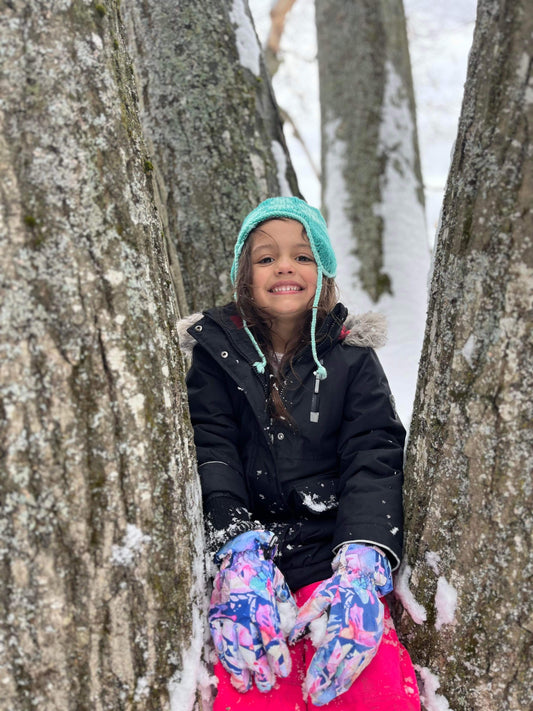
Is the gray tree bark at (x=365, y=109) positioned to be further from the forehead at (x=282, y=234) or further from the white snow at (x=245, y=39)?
the forehead at (x=282, y=234)

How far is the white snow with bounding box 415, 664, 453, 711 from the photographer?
133cm

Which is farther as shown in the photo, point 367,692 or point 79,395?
point 367,692

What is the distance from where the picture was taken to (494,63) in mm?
1154

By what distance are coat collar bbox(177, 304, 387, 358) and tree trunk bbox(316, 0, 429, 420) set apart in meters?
2.35

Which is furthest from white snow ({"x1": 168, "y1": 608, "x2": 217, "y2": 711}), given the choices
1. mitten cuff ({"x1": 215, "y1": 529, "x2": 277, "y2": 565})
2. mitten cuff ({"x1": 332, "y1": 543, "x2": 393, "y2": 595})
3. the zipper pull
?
the zipper pull

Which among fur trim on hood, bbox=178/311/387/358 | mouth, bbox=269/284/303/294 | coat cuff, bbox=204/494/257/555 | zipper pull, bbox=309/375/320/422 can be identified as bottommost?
coat cuff, bbox=204/494/257/555

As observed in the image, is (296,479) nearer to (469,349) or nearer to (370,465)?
(370,465)

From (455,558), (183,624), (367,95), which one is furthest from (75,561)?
(367,95)

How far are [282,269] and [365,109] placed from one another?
3191 millimetres

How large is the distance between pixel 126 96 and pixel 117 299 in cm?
48

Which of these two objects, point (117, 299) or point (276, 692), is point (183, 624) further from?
point (117, 299)

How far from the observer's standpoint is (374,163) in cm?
447

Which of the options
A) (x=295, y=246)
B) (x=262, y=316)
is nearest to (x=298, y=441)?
(x=262, y=316)

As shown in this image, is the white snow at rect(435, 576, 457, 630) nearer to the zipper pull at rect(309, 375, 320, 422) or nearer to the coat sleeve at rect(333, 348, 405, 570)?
the coat sleeve at rect(333, 348, 405, 570)
